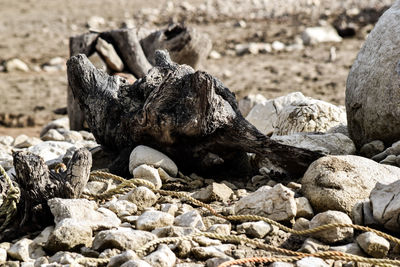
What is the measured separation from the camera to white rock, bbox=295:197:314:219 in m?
3.96

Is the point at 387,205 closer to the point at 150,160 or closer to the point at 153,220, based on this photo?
the point at 153,220

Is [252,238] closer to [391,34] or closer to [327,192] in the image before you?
[327,192]

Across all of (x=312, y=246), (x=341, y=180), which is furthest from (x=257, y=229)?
(x=341, y=180)

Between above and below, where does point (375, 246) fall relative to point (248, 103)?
above

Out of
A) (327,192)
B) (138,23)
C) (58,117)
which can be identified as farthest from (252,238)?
(138,23)

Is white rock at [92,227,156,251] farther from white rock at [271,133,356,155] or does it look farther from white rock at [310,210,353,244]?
white rock at [271,133,356,155]

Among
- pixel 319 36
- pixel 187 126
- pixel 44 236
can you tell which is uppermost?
pixel 187 126

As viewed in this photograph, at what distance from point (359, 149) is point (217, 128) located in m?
1.35

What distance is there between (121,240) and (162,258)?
302 millimetres

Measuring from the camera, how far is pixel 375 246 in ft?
11.4

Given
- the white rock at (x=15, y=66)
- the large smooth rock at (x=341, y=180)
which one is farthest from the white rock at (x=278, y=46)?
the large smooth rock at (x=341, y=180)

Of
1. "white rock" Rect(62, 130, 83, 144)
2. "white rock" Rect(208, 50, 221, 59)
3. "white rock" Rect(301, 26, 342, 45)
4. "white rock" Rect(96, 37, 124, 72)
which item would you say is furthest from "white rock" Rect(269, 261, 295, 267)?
"white rock" Rect(301, 26, 342, 45)

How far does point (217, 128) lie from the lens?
466 cm

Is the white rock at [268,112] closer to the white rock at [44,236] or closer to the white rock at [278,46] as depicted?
the white rock at [44,236]
